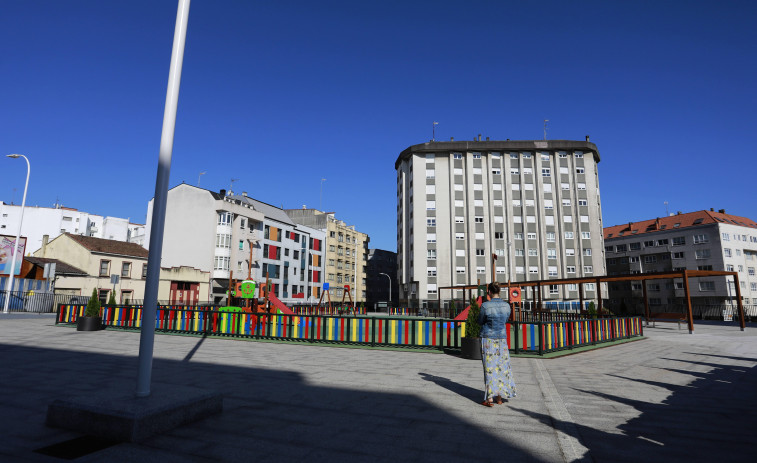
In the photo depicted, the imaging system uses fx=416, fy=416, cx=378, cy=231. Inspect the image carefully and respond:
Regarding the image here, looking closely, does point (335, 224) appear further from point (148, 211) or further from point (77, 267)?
point (77, 267)

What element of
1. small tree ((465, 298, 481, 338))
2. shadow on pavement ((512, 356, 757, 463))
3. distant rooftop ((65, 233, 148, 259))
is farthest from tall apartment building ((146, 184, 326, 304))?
shadow on pavement ((512, 356, 757, 463))

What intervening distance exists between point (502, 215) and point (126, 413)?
60.0 metres

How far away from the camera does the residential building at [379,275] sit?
97.7 m

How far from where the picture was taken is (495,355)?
6441 millimetres

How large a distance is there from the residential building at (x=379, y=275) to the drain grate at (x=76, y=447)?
9136cm

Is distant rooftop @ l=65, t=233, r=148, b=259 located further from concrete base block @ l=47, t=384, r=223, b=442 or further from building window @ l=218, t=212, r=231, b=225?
concrete base block @ l=47, t=384, r=223, b=442

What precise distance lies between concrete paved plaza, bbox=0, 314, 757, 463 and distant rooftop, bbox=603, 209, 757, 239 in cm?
7261

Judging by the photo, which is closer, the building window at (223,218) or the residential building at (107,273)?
the residential building at (107,273)

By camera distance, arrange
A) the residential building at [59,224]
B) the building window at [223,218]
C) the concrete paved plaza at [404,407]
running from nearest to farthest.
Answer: the concrete paved plaza at [404,407], the building window at [223,218], the residential building at [59,224]

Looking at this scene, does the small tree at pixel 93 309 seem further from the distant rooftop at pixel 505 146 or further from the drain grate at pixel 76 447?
the distant rooftop at pixel 505 146

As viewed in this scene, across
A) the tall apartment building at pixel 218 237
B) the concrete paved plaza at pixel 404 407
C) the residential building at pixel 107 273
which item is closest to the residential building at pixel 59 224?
the tall apartment building at pixel 218 237

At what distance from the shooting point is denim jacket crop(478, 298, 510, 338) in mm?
6508

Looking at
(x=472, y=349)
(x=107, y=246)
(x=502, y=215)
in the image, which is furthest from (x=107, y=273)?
(x=502, y=215)

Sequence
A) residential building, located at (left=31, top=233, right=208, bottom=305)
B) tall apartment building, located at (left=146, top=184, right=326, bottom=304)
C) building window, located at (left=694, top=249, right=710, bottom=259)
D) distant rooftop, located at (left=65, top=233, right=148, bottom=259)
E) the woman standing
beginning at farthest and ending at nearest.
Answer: building window, located at (left=694, top=249, right=710, bottom=259)
tall apartment building, located at (left=146, top=184, right=326, bottom=304)
distant rooftop, located at (left=65, top=233, right=148, bottom=259)
residential building, located at (left=31, top=233, right=208, bottom=305)
the woman standing
